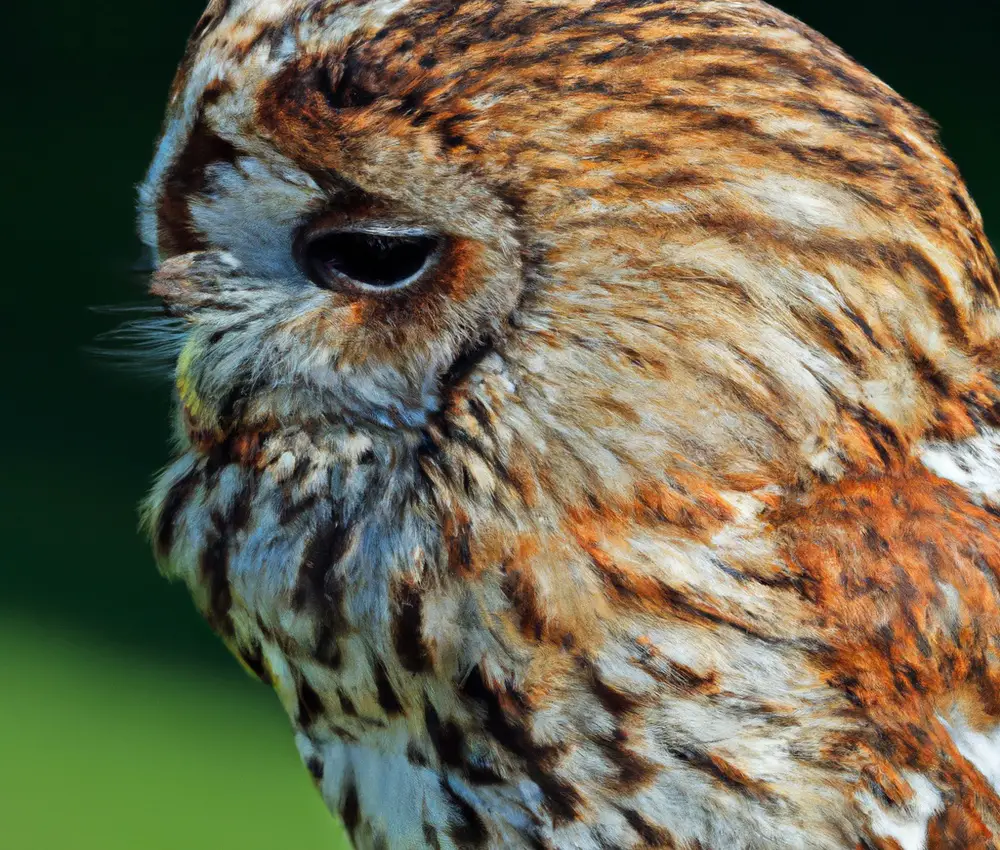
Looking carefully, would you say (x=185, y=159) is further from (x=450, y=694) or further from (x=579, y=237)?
(x=450, y=694)

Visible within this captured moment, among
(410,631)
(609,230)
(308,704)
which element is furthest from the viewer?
(308,704)

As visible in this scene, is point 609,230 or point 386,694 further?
point 386,694

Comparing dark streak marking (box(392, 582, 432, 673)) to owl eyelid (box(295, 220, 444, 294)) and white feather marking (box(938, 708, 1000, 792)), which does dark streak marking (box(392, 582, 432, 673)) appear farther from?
white feather marking (box(938, 708, 1000, 792))

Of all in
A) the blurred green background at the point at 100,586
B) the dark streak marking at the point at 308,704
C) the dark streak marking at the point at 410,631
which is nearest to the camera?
the dark streak marking at the point at 410,631

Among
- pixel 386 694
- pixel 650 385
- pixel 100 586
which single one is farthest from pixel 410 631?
pixel 100 586

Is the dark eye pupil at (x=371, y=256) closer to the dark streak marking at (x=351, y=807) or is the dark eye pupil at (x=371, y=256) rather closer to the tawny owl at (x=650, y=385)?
the tawny owl at (x=650, y=385)

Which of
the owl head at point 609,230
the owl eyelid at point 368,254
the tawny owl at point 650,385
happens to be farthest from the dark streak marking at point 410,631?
the owl eyelid at point 368,254

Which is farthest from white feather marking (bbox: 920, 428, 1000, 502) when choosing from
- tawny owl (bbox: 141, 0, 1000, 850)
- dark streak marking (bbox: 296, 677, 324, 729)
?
dark streak marking (bbox: 296, 677, 324, 729)

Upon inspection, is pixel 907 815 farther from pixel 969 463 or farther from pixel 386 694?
pixel 386 694

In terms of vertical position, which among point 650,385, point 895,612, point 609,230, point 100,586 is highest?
point 609,230
